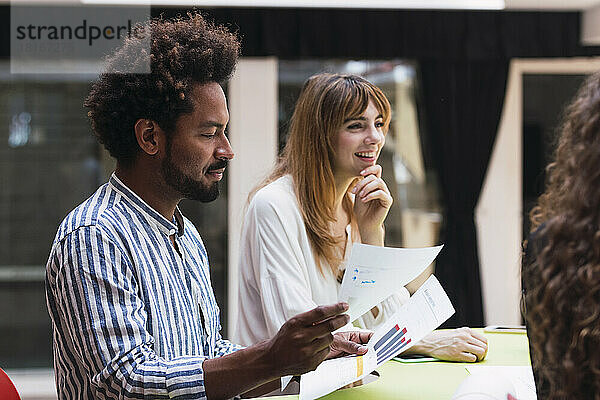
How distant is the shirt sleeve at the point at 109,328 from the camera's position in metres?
1.17

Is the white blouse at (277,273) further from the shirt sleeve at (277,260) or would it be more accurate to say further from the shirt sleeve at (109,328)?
the shirt sleeve at (109,328)

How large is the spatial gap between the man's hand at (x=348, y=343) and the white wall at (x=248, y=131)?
271 cm

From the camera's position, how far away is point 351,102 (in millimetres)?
2156

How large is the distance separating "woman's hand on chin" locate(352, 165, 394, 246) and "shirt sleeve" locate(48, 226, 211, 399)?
945mm

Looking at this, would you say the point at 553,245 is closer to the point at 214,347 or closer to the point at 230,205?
the point at 214,347

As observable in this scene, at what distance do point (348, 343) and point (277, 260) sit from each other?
41 cm

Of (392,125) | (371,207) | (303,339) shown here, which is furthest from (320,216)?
(392,125)

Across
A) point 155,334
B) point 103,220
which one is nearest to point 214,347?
point 155,334

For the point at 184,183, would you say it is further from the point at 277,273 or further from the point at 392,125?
the point at 392,125

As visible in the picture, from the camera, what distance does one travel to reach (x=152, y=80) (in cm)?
143

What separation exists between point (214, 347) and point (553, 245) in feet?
2.52

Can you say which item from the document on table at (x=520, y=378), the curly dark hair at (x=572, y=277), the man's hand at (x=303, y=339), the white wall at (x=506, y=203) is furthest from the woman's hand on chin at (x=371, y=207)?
the white wall at (x=506, y=203)

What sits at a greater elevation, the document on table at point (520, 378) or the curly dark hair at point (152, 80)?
the curly dark hair at point (152, 80)

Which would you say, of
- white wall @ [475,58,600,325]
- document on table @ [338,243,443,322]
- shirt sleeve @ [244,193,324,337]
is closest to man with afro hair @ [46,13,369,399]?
document on table @ [338,243,443,322]
